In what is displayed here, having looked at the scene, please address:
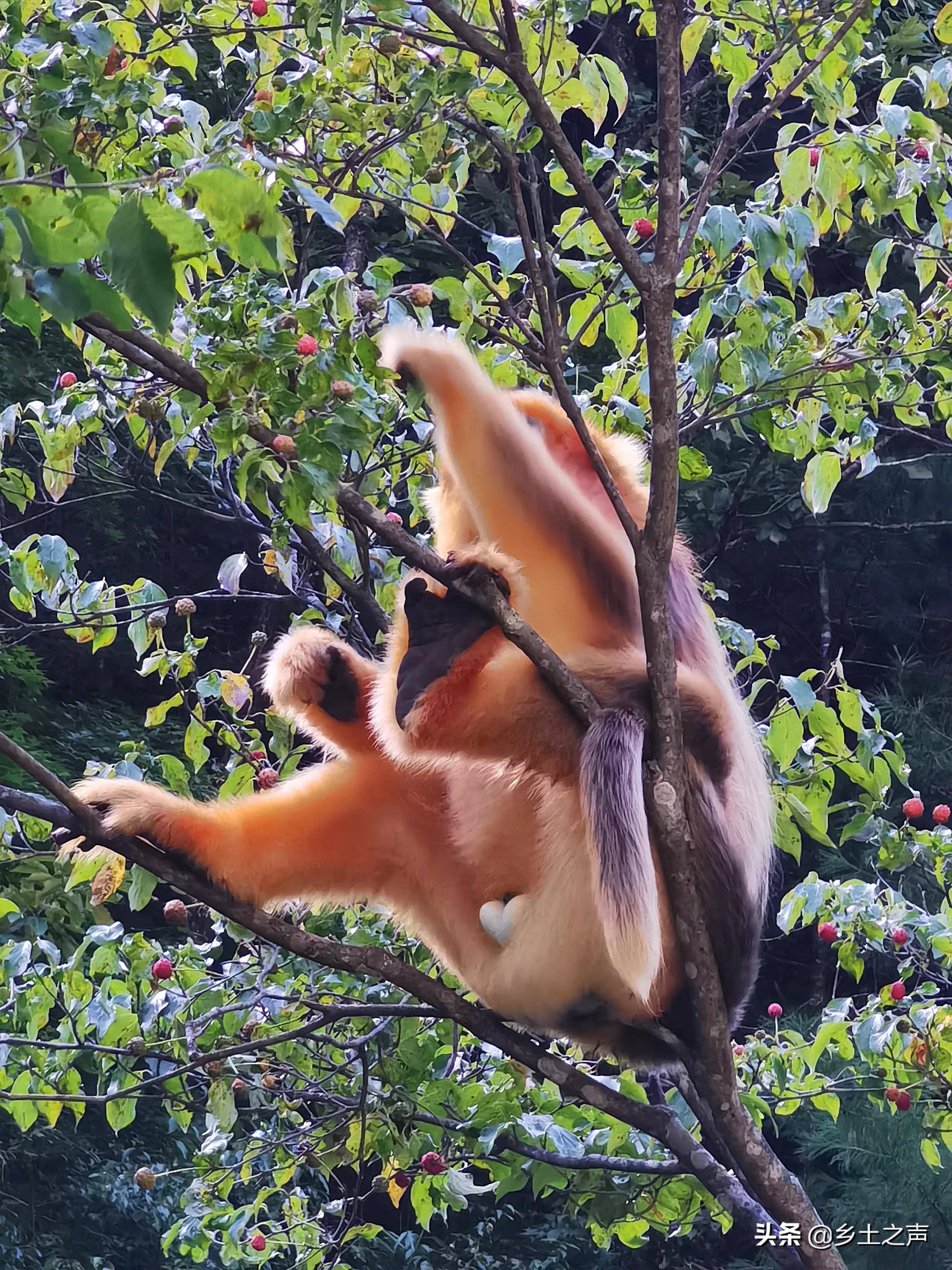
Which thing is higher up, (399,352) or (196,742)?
(399,352)

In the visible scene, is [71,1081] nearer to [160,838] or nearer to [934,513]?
Answer: [160,838]

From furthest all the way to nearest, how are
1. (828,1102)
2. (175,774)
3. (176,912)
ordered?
(828,1102), (175,774), (176,912)

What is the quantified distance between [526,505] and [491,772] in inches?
19.0

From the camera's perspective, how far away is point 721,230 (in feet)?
7.73

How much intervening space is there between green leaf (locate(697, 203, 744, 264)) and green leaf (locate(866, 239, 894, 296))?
303 millimetres

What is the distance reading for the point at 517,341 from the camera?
231 cm

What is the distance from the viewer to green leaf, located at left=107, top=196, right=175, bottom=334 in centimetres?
105

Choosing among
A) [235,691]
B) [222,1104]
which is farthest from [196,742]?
[222,1104]

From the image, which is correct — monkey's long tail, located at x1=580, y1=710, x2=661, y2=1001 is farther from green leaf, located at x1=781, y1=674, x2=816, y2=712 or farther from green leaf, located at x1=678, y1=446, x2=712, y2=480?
green leaf, located at x1=678, y1=446, x2=712, y2=480

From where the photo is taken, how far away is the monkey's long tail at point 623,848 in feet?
6.64

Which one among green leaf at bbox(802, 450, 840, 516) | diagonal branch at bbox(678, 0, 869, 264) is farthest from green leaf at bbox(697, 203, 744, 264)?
green leaf at bbox(802, 450, 840, 516)

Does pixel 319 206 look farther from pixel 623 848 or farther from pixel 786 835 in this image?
pixel 786 835

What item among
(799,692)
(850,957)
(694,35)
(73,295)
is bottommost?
(850,957)

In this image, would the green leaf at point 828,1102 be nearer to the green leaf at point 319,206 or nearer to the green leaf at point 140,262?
the green leaf at point 319,206
